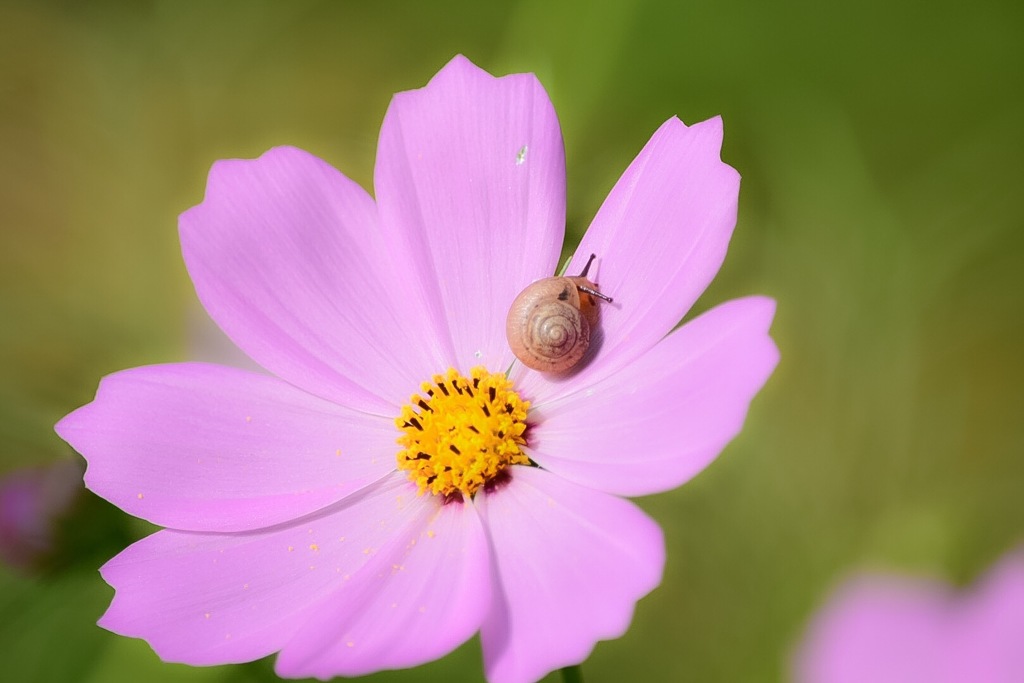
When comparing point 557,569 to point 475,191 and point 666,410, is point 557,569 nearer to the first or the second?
point 666,410

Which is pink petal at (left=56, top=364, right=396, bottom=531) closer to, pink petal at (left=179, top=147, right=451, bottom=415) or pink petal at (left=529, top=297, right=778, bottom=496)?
pink petal at (left=179, top=147, right=451, bottom=415)

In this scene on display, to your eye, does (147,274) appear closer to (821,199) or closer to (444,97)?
(444,97)

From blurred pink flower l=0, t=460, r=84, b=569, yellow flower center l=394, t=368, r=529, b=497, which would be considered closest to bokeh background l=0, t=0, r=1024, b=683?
blurred pink flower l=0, t=460, r=84, b=569

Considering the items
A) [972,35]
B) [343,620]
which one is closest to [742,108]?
[972,35]

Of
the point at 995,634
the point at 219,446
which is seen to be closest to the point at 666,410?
the point at 995,634

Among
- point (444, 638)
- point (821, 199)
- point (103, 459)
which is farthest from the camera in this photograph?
point (821, 199)
